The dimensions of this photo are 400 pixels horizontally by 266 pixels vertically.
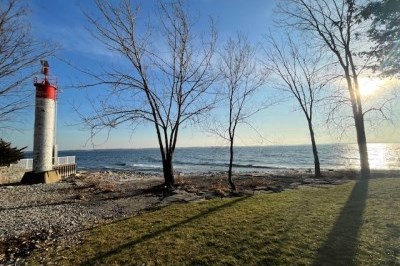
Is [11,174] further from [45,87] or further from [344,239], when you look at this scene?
[344,239]

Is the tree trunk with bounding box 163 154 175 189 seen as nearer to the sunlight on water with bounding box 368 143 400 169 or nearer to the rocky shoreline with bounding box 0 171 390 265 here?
the rocky shoreline with bounding box 0 171 390 265

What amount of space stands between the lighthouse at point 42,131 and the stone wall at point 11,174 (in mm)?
1005

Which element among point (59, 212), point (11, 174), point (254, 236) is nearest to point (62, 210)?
point (59, 212)

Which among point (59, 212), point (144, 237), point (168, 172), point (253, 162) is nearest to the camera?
point (144, 237)

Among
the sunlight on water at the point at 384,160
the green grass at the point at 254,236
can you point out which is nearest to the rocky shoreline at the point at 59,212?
the green grass at the point at 254,236

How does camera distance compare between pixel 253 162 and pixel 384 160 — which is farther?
pixel 384 160

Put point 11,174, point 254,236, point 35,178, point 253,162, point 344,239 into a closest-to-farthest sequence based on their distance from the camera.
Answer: point 344,239 < point 254,236 < point 35,178 < point 11,174 < point 253,162

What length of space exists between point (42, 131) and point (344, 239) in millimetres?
20193

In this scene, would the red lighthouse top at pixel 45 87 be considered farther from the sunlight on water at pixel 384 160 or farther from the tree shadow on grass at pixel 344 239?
the sunlight on water at pixel 384 160

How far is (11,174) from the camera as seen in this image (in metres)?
20.5

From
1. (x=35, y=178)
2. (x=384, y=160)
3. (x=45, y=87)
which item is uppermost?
(x=45, y=87)

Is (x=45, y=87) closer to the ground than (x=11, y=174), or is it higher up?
higher up

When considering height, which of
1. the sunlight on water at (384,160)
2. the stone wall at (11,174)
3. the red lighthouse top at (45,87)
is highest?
the red lighthouse top at (45,87)

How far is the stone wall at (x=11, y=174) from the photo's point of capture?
1989cm
